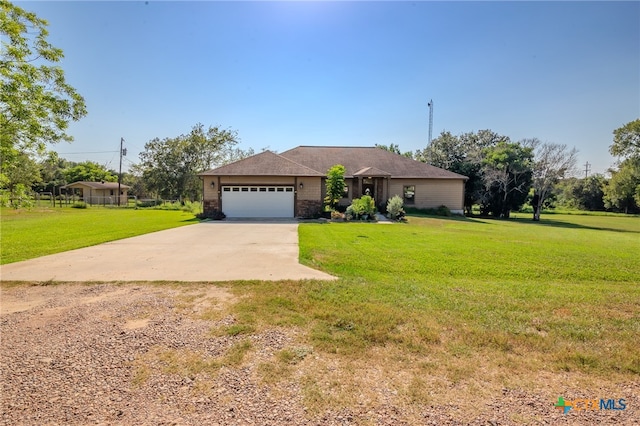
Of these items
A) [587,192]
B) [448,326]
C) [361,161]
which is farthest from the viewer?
[587,192]

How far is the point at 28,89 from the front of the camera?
5.50m

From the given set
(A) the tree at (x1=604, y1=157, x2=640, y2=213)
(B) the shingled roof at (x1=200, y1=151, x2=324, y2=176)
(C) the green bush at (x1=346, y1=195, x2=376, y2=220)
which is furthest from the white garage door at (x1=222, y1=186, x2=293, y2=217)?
(A) the tree at (x1=604, y1=157, x2=640, y2=213)

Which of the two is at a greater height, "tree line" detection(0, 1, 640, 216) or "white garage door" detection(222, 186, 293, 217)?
"tree line" detection(0, 1, 640, 216)

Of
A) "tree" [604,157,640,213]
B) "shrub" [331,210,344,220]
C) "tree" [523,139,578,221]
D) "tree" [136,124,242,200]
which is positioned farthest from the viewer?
"tree" [136,124,242,200]

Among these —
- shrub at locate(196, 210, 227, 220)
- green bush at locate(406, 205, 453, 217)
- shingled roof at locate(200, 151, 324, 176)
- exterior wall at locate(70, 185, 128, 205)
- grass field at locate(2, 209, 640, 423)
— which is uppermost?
shingled roof at locate(200, 151, 324, 176)

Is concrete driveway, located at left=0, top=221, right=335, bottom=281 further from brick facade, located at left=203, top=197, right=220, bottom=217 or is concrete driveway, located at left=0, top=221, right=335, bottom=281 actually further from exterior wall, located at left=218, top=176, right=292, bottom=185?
exterior wall, located at left=218, top=176, right=292, bottom=185

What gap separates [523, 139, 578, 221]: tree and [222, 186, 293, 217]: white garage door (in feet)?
62.3

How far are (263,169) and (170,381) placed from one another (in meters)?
17.3

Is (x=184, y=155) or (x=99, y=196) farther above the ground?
(x=184, y=155)

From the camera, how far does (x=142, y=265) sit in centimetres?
673

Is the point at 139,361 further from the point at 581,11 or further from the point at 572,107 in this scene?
the point at 572,107

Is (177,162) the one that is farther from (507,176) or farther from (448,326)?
(448,326)

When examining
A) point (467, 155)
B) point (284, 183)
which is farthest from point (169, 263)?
point (467, 155)

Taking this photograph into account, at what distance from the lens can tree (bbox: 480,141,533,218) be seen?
23359mm
